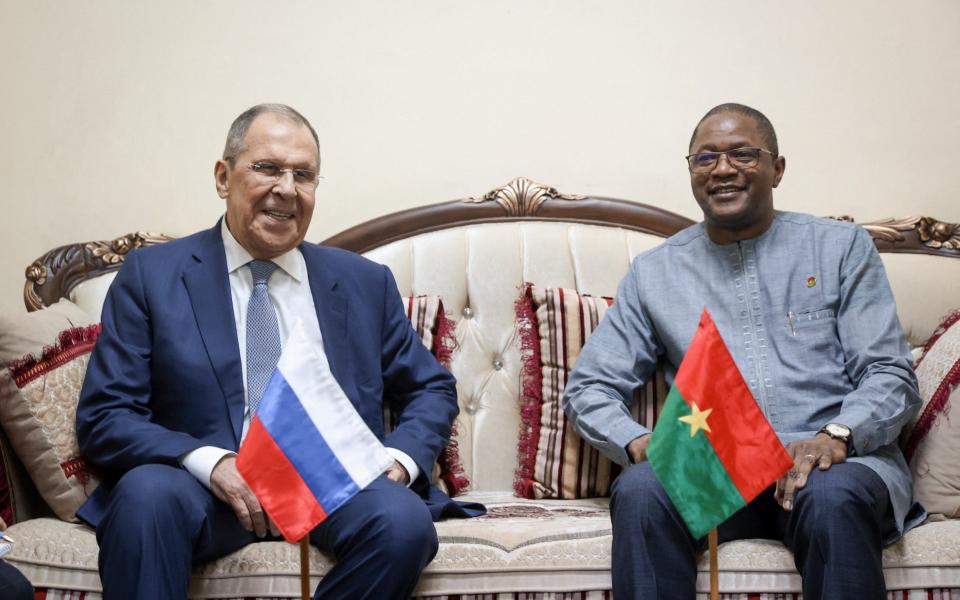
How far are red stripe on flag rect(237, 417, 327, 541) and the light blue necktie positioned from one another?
0.51m

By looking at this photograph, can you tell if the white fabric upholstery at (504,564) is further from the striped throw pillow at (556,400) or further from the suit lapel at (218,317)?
the striped throw pillow at (556,400)

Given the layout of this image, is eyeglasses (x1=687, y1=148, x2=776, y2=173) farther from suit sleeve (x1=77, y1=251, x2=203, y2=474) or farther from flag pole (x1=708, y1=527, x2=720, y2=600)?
suit sleeve (x1=77, y1=251, x2=203, y2=474)

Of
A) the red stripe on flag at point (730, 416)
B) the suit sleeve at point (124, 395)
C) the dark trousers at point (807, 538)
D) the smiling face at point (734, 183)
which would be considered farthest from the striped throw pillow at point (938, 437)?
the suit sleeve at point (124, 395)

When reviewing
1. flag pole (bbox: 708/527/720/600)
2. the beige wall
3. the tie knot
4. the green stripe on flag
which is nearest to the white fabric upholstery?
flag pole (bbox: 708/527/720/600)

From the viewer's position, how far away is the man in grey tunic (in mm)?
1730

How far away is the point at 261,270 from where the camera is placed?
211cm

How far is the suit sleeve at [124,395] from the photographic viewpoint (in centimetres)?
184

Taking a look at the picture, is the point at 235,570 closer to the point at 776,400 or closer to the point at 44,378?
the point at 44,378

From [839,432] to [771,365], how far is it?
0.26 m

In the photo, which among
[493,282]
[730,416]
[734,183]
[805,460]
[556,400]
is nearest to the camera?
[730,416]

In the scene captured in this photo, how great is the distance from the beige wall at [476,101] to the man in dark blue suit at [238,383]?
710 millimetres

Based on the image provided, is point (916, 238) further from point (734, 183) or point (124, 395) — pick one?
point (124, 395)

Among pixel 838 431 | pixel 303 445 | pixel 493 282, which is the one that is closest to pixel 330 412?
pixel 303 445

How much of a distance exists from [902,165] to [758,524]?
1415 millimetres
